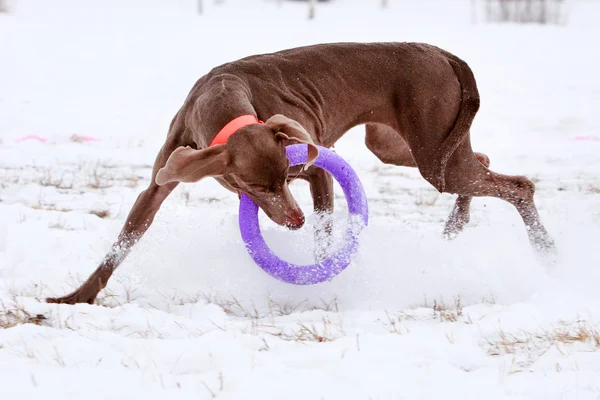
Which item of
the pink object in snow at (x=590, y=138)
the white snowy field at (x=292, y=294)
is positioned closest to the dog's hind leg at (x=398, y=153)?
the white snowy field at (x=292, y=294)

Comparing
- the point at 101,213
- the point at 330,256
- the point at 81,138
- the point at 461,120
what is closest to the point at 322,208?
the point at 330,256

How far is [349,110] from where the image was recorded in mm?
4445

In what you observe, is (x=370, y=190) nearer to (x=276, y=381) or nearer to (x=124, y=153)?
(x=124, y=153)

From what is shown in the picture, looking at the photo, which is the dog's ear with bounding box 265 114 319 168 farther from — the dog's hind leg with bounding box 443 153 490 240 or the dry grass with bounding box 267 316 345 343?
the dog's hind leg with bounding box 443 153 490 240

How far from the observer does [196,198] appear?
6.41 m

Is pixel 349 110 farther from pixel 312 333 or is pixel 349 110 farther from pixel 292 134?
pixel 312 333

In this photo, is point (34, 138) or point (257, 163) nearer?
point (257, 163)

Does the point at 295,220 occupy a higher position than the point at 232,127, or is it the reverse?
the point at 232,127

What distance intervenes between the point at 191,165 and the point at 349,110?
148 centimetres

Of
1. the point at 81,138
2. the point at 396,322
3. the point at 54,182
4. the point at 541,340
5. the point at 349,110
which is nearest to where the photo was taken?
the point at 541,340

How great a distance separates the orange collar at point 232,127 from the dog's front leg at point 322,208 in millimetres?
710

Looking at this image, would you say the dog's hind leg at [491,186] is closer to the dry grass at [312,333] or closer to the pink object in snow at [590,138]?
the dry grass at [312,333]

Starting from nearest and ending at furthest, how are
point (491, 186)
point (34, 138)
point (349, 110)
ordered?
point (349, 110), point (491, 186), point (34, 138)

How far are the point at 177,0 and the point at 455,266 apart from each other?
18.6 m
